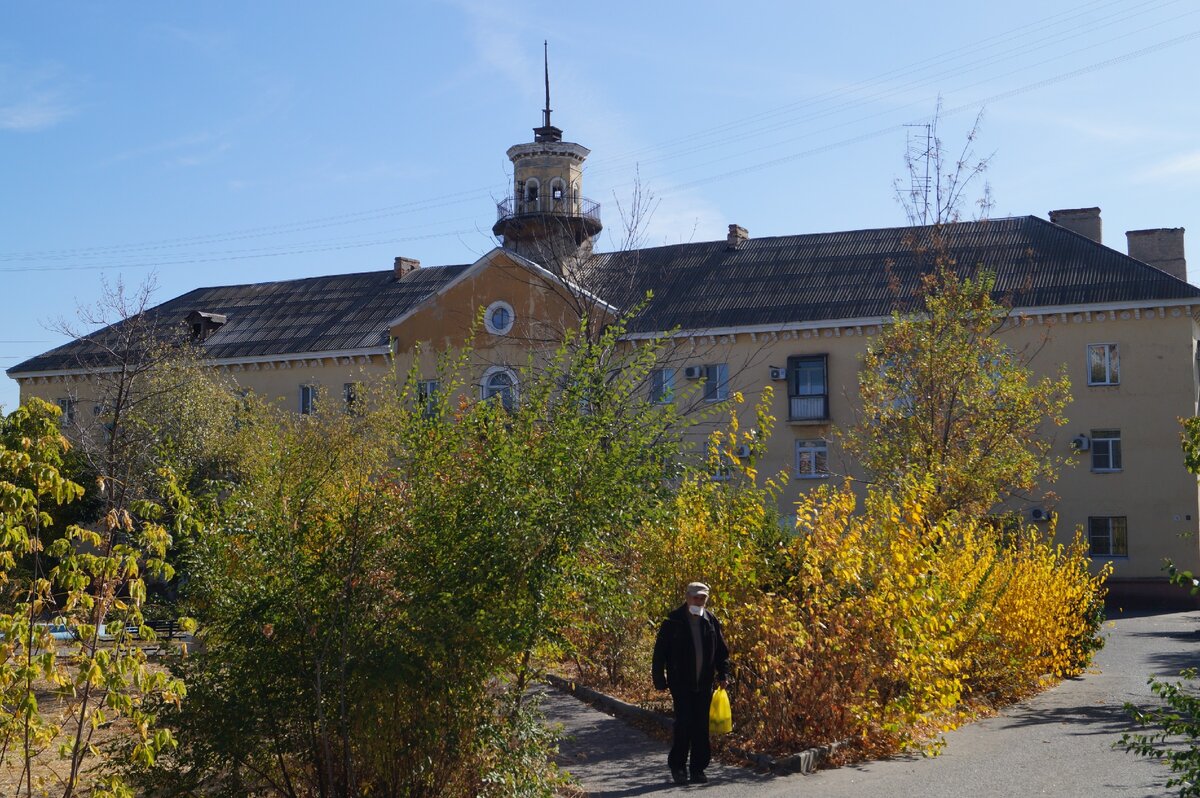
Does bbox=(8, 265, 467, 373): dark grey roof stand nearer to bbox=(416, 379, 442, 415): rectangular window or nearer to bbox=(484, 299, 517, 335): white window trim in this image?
bbox=(484, 299, 517, 335): white window trim

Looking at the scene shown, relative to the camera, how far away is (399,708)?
7.82m

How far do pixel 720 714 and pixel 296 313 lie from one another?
131 feet

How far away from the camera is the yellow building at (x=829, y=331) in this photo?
115ft

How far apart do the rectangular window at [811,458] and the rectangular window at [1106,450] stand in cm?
751

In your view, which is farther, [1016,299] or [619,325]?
[1016,299]

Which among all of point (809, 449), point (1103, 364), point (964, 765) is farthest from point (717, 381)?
point (964, 765)

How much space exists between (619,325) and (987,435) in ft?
36.1

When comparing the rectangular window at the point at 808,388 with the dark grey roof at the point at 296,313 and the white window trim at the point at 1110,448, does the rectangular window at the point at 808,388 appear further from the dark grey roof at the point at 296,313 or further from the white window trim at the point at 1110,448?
the dark grey roof at the point at 296,313

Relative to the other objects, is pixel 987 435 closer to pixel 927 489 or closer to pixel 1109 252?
pixel 927 489

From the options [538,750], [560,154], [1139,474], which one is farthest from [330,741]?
[560,154]

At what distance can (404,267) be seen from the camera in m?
49.4

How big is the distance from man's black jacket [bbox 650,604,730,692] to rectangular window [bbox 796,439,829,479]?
1118 inches

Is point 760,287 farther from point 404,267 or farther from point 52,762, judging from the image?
point 52,762

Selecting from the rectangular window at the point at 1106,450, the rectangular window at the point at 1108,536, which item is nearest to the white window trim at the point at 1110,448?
the rectangular window at the point at 1106,450
